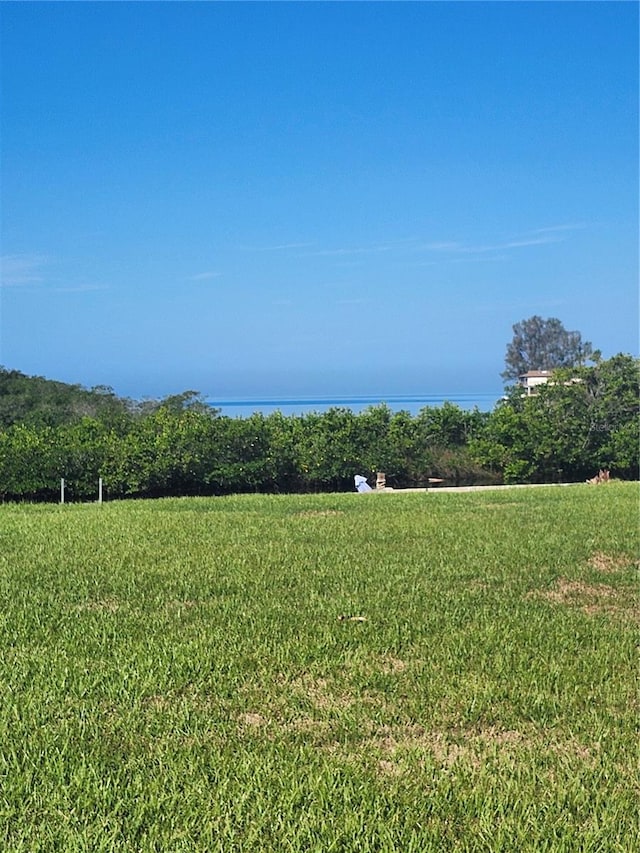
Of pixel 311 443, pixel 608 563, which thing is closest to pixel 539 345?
pixel 311 443

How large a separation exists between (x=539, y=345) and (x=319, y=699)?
38364 millimetres

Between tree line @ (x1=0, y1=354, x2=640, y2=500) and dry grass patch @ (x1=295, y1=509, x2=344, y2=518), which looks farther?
tree line @ (x1=0, y1=354, x2=640, y2=500)

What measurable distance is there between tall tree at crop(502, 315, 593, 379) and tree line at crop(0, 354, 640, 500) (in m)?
22.7

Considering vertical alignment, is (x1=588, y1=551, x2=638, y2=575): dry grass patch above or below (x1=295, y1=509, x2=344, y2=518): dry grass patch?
below

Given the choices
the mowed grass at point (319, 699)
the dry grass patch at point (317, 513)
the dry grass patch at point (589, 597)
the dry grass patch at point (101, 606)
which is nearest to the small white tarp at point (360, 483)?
the dry grass patch at point (317, 513)

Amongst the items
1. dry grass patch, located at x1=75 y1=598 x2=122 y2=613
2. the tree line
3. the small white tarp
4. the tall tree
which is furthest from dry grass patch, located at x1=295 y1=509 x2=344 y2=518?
the tall tree

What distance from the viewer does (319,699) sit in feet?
8.08

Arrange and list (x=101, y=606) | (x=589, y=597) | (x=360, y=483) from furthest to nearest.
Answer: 1. (x=360, y=483)
2. (x=589, y=597)
3. (x=101, y=606)

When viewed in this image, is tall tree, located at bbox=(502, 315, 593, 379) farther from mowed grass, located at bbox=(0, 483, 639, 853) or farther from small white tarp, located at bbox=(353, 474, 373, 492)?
mowed grass, located at bbox=(0, 483, 639, 853)

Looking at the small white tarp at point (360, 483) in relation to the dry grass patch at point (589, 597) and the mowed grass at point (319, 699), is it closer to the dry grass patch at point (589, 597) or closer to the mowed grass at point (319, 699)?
the mowed grass at point (319, 699)

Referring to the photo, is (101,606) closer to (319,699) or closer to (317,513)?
(319,699)

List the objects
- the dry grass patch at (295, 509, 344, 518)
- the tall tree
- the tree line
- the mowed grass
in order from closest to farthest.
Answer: the mowed grass
the dry grass patch at (295, 509, 344, 518)
the tree line
the tall tree

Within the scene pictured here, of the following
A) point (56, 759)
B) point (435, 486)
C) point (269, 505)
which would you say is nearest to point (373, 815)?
point (56, 759)

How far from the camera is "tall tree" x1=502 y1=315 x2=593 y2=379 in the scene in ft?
125
